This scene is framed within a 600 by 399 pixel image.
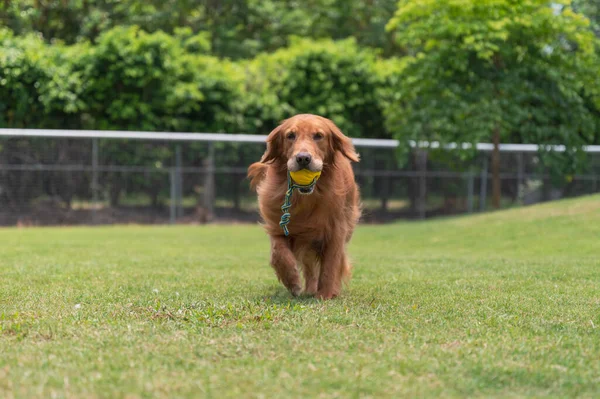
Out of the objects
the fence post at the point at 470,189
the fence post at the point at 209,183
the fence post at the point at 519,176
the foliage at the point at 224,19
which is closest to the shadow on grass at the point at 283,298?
the fence post at the point at 209,183

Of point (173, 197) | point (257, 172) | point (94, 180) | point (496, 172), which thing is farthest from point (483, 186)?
point (257, 172)

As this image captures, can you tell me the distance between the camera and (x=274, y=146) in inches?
230

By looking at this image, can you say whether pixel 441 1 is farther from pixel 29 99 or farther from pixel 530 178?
pixel 29 99

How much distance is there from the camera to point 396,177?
68.6 feet

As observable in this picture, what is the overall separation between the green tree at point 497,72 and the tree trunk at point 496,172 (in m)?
0.71

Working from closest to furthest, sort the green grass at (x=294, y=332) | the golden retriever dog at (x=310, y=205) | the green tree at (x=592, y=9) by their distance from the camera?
the green grass at (x=294, y=332)
the golden retriever dog at (x=310, y=205)
the green tree at (x=592, y=9)

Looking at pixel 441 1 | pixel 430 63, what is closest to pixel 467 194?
pixel 430 63

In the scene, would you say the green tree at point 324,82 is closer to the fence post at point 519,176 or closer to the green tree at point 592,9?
the fence post at point 519,176

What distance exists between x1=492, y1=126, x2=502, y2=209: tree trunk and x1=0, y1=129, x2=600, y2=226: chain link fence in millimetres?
469

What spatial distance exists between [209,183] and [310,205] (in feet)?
46.7

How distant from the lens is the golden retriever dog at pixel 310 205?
5.64 metres

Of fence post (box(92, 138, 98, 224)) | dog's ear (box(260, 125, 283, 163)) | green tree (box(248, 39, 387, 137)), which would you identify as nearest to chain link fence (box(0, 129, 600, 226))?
fence post (box(92, 138, 98, 224))

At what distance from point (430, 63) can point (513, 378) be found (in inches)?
648

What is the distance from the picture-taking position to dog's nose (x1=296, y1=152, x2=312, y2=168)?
5.22 metres
